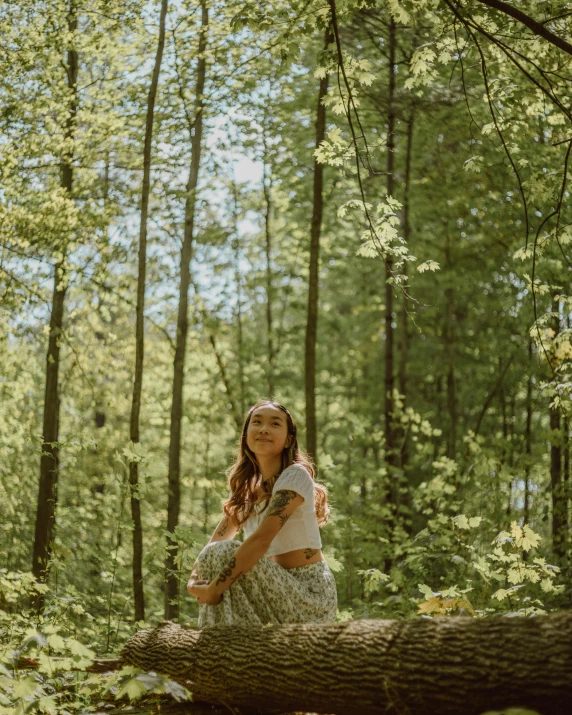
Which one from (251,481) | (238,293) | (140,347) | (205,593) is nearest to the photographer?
(205,593)

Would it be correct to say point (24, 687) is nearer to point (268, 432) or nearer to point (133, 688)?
point (133, 688)

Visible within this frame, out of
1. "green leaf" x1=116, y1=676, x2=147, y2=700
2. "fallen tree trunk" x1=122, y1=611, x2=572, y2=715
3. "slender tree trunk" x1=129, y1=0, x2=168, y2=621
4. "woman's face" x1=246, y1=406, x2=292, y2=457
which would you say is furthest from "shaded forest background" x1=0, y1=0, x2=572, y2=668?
"woman's face" x1=246, y1=406, x2=292, y2=457

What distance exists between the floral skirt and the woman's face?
Result: 75 cm

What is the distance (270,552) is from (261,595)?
0.32 metres

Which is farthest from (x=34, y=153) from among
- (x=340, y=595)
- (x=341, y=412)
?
(x=341, y=412)

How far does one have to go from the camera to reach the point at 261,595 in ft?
13.0

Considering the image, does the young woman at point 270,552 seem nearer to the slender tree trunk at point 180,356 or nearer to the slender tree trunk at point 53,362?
the slender tree trunk at point 180,356

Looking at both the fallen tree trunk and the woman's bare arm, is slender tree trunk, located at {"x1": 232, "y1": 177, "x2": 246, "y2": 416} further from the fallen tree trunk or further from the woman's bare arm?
the fallen tree trunk

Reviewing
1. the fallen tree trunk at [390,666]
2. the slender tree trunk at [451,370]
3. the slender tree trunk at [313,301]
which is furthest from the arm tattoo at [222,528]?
the slender tree trunk at [451,370]

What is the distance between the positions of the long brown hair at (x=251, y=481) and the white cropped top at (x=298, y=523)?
0.28 metres

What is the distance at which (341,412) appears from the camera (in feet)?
74.3

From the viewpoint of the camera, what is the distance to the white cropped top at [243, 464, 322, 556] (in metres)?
4.18

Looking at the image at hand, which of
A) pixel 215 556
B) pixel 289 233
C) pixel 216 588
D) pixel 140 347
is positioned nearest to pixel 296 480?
pixel 215 556

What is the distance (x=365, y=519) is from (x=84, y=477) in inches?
374
